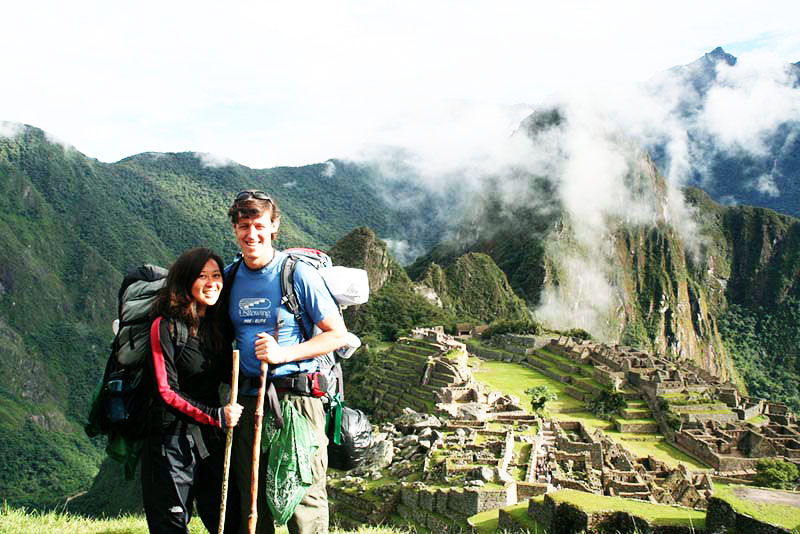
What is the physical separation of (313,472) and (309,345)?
81cm

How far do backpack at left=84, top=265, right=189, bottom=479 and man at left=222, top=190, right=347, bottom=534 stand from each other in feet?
1.33

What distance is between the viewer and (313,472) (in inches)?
153

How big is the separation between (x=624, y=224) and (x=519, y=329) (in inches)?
3051

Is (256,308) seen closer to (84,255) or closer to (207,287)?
(207,287)

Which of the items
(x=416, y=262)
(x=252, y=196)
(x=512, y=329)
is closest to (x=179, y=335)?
(x=252, y=196)

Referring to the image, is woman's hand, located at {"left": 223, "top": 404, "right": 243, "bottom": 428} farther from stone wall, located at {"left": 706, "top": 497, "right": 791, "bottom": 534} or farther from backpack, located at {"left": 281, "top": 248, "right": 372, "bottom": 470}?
stone wall, located at {"left": 706, "top": 497, "right": 791, "bottom": 534}

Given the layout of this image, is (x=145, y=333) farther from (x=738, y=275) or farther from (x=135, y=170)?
(x=738, y=275)

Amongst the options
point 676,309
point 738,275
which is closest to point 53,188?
point 676,309

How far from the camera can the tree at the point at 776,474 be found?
2141 cm

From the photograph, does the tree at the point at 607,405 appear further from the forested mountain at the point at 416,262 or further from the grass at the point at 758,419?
the forested mountain at the point at 416,262

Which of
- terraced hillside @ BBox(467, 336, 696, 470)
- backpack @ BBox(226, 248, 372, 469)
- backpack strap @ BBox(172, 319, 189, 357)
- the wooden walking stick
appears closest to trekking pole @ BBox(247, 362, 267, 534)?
the wooden walking stick

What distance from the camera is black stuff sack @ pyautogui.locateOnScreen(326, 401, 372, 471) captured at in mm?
A: 4059

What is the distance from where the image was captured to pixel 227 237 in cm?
10938

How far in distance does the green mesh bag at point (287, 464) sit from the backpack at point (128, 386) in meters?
0.79
